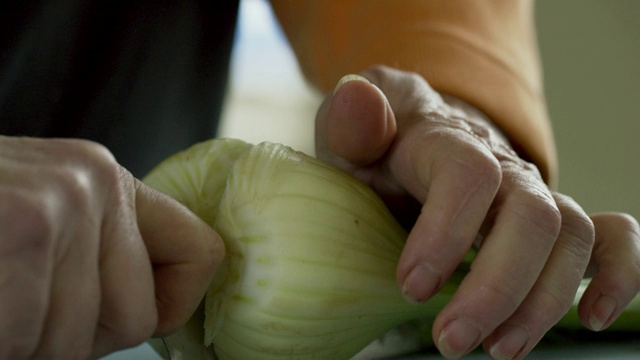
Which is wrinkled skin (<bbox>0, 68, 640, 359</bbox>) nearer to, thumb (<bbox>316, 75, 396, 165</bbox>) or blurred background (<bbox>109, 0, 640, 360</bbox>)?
thumb (<bbox>316, 75, 396, 165</bbox>)

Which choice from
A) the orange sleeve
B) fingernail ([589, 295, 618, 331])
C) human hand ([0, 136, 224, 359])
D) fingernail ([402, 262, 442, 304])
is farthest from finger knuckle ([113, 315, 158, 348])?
the orange sleeve

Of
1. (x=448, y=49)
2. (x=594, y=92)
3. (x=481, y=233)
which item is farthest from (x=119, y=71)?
(x=594, y=92)

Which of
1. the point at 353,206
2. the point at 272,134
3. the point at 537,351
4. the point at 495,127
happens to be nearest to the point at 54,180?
the point at 353,206

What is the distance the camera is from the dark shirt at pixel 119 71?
0.74 meters

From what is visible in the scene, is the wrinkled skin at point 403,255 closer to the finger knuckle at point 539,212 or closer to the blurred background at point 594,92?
the finger knuckle at point 539,212

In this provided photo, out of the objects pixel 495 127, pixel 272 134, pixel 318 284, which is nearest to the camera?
pixel 318 284

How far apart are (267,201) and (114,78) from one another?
0.47 m

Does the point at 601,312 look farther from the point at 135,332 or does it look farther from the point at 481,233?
the point at 135,332

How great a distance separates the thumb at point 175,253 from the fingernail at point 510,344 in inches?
5.7

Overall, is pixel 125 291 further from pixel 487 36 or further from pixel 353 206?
pixel 487 36

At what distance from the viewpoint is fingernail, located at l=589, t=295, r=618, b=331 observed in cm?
45

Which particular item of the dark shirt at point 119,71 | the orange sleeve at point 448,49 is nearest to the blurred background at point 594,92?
the dark shirt at point 119,71

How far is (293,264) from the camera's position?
382 millimetres

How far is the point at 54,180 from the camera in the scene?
0.29 m
